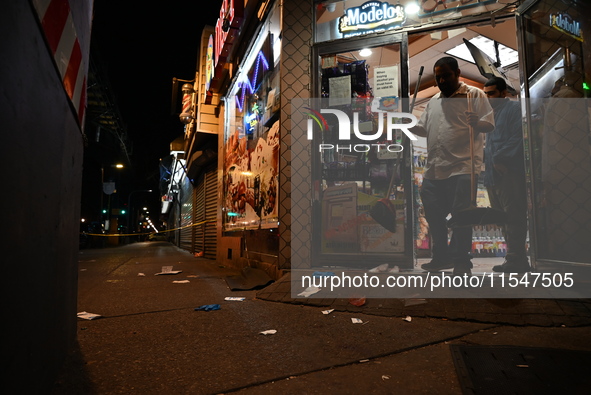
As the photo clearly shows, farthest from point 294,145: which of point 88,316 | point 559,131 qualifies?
point 88,316

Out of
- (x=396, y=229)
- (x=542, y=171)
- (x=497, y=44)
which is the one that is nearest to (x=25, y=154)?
(x=396, y=229)

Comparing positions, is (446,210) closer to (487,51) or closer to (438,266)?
(438,266)

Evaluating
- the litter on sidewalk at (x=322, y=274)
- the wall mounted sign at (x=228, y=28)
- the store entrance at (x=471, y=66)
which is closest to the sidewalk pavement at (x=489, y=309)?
the litter on sidewalk at (x=322, y=274)

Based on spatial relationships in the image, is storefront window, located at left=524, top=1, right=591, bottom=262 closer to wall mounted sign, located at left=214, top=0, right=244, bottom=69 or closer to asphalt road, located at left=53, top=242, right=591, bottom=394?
asphalt road, located at left=53, top=242, right=591, bottom=394

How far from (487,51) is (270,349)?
254 inches

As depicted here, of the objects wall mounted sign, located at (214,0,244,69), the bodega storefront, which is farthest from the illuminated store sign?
wall mounted sign, located at (214,0,244,69)

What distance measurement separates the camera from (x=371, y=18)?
5.32 m

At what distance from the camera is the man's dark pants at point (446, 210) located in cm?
465

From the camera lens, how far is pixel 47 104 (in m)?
1.61

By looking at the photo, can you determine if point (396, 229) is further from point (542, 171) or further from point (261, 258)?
point (261, 258)

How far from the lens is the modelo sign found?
5.20 meters

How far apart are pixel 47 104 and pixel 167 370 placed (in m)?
1.65

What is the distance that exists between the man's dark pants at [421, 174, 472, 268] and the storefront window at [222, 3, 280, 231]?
2.33 meters

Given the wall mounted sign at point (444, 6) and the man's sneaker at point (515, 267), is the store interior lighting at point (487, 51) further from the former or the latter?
the man's sneaker at point (515, 267)
